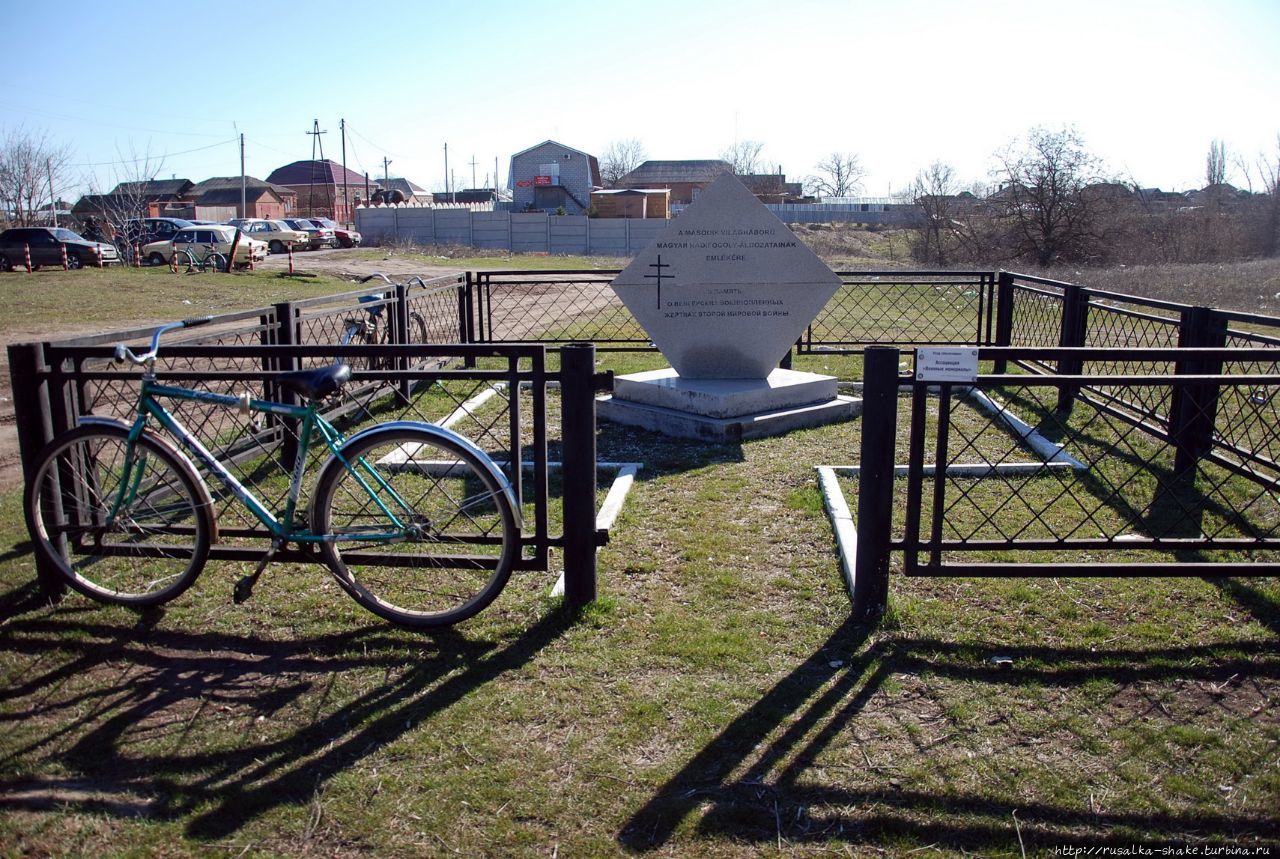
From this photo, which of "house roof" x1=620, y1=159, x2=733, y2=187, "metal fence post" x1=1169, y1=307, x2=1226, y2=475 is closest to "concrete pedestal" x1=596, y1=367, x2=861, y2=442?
"metal fence post" x1=1169, y1=307, x2=1226, y2=475

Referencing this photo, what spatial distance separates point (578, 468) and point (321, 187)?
266ft

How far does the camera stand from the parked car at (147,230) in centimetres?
3340

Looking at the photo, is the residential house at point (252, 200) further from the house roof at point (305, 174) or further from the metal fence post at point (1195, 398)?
the metal fence post at point (1195, 398)

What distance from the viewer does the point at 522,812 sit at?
109 inches

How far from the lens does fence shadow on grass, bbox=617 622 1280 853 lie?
2654 mm

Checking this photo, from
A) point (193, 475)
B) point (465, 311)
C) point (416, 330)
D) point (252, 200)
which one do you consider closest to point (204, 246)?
point (416, 330)

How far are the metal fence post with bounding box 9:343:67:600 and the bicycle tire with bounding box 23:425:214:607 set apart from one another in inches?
3.4

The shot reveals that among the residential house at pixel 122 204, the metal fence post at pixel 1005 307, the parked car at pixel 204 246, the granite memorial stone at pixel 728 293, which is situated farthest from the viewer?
the residential house at pixel 122 204

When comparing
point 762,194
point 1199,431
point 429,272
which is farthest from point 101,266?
point 762,194

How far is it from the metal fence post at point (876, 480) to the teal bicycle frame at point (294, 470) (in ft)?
6.05

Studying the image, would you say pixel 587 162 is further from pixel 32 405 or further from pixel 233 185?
pixel 32 405

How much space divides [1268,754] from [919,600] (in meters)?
1.51

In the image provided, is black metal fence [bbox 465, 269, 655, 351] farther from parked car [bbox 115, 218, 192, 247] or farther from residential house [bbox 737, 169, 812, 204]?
residential house [bbox 737, 169, 812, 204]

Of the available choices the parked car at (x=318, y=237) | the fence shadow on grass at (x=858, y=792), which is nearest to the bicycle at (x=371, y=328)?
the fence shadow on grass at (x=858, y=792)
